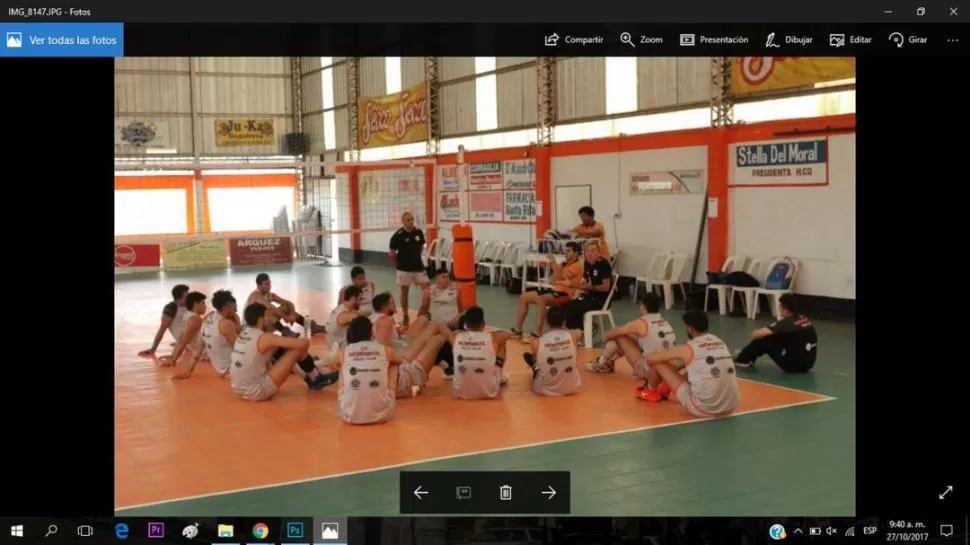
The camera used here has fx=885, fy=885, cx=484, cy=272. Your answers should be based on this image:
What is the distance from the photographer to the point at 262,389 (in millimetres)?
9102

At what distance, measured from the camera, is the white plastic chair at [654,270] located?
17.3 meters

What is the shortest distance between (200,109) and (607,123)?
1835 cm

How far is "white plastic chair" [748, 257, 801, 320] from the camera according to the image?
14.4m

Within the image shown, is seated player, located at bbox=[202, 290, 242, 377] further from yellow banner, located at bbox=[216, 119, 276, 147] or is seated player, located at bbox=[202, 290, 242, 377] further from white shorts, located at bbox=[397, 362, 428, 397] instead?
yellow banner, located at bbox=[216, 119, 276, 147]

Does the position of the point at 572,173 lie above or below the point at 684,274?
above

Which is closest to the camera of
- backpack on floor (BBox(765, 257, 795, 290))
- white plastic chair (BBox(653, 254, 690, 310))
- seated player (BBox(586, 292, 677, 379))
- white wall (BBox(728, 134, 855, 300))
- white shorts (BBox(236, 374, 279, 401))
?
white shorts (BBox(236, 374, 279, 401))

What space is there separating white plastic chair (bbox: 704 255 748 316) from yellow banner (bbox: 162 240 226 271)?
15430 millimetres

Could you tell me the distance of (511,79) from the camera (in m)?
22.0

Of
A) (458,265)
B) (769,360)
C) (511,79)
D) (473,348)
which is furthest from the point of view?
(511,79)

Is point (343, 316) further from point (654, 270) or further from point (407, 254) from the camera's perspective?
point (654, 270)

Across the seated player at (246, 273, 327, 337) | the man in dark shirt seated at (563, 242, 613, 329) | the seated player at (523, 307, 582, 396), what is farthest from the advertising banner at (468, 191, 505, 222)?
the seated player at (523, 307, 582, 396)

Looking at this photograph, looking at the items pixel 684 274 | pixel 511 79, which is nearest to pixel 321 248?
pixel 511 79
